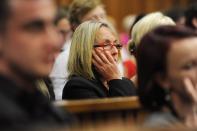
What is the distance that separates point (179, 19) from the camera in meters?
4.84

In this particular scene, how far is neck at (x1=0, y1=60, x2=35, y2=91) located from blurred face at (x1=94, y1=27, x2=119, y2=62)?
4.87ft

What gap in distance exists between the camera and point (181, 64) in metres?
2.10

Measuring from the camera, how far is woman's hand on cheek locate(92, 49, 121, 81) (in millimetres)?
3195

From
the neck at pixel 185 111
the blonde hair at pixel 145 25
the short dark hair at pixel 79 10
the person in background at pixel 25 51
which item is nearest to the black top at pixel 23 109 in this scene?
the person in background at pixel 25 51

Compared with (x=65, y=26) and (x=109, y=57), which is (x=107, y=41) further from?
(x=65, y=26)

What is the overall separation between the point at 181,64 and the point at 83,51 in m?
1.14

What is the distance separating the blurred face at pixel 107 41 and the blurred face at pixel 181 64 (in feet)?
3.70

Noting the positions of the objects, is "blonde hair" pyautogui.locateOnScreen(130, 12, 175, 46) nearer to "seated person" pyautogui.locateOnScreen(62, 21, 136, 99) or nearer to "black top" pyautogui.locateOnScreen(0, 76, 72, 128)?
"seated person" pyautogui.locateOnScreen(62, 21, 136, 99)

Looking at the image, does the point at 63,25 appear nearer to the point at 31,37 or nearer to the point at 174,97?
the point at 174,97

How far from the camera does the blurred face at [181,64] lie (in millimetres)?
2102

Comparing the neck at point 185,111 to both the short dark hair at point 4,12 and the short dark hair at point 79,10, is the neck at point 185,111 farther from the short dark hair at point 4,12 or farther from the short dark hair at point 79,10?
the short dark hair at point 79,10

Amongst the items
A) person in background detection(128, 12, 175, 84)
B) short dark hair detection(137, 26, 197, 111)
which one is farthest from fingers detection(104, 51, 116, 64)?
short dark hair detection(137, 26, 197, 111)

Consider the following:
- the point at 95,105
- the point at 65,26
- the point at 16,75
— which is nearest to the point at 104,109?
the point at 95,105

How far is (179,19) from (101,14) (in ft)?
2.05
